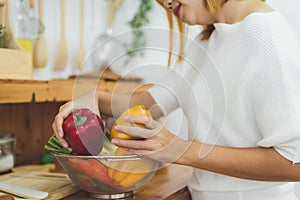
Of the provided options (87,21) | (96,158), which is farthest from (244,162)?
(87,21)

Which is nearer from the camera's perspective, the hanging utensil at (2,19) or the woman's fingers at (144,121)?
the woman's fingers at (144,121)

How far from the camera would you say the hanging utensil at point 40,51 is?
5.01 feet

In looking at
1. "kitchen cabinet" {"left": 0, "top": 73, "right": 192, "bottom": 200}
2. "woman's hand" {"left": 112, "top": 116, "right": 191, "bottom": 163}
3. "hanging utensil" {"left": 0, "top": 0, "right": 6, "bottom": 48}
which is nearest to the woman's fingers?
"woman's hand" {"left": 112, "top": 116, "right": 191, "bottom": 163}

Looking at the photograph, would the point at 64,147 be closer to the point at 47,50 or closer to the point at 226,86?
the point at 226,86

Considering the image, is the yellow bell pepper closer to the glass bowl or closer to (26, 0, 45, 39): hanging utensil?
the glass bowl

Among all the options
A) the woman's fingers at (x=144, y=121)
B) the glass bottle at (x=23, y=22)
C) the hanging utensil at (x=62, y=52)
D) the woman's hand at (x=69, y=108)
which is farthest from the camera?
the hanging utensil at (x=62, y=52)

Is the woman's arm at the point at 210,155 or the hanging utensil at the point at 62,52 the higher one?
the hanging utensil at the point at 62,52

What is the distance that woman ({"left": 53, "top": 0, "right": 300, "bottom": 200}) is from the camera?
826 millimetres

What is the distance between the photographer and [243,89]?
2.90 feet

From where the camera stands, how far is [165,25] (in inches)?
Result: 74.3

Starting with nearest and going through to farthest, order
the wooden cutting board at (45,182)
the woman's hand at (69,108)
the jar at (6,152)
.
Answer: the woman's hand at (69,108), the wooden cutting board at (45,182), the jar at (6,152)

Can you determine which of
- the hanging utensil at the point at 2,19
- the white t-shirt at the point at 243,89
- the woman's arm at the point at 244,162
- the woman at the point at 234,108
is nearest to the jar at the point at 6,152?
the hanging utensil at the point at 2,19

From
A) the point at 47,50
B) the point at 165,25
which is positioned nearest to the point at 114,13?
the point at 165,25

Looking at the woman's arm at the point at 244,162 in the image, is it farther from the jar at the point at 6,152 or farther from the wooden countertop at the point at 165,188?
the jar at the point at 6,152
